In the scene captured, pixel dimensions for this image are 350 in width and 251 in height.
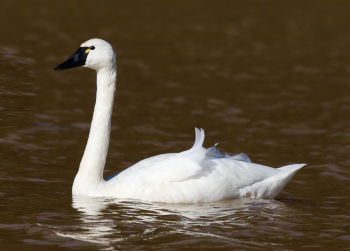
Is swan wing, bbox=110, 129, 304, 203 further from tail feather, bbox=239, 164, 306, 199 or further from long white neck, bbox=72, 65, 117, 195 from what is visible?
long white neck, bbox=72, 65, 117, 195

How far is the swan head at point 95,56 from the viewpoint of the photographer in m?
9.70

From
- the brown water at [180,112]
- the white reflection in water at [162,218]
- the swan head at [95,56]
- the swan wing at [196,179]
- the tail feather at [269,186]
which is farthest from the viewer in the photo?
the tail feather at [269,186]

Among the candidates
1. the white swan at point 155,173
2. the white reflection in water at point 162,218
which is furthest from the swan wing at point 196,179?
the white reflection in water at point 162,218

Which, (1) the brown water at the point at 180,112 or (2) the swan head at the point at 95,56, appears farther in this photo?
(2) the swan head at the point at 95,56

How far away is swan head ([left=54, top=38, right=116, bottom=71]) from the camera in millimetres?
9703

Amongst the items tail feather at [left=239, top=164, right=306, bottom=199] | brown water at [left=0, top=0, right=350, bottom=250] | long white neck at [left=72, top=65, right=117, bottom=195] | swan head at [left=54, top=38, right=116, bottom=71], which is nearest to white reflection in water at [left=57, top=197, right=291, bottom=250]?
brown water at [left=0, top=0, right=350, bottom=250]

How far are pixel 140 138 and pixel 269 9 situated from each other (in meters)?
11.3

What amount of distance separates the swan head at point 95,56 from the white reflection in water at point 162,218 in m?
1.44

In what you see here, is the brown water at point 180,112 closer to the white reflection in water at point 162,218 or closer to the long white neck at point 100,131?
the white reflection in water at point 162,218

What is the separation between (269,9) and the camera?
23453mm

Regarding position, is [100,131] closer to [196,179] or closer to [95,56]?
[95,56]

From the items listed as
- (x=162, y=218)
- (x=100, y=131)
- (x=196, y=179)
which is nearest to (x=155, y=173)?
(x=196, y=179)

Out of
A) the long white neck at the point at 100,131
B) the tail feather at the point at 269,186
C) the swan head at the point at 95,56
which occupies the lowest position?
the tail feather at the point at 269,186

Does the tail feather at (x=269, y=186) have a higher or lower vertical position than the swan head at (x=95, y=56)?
lower
